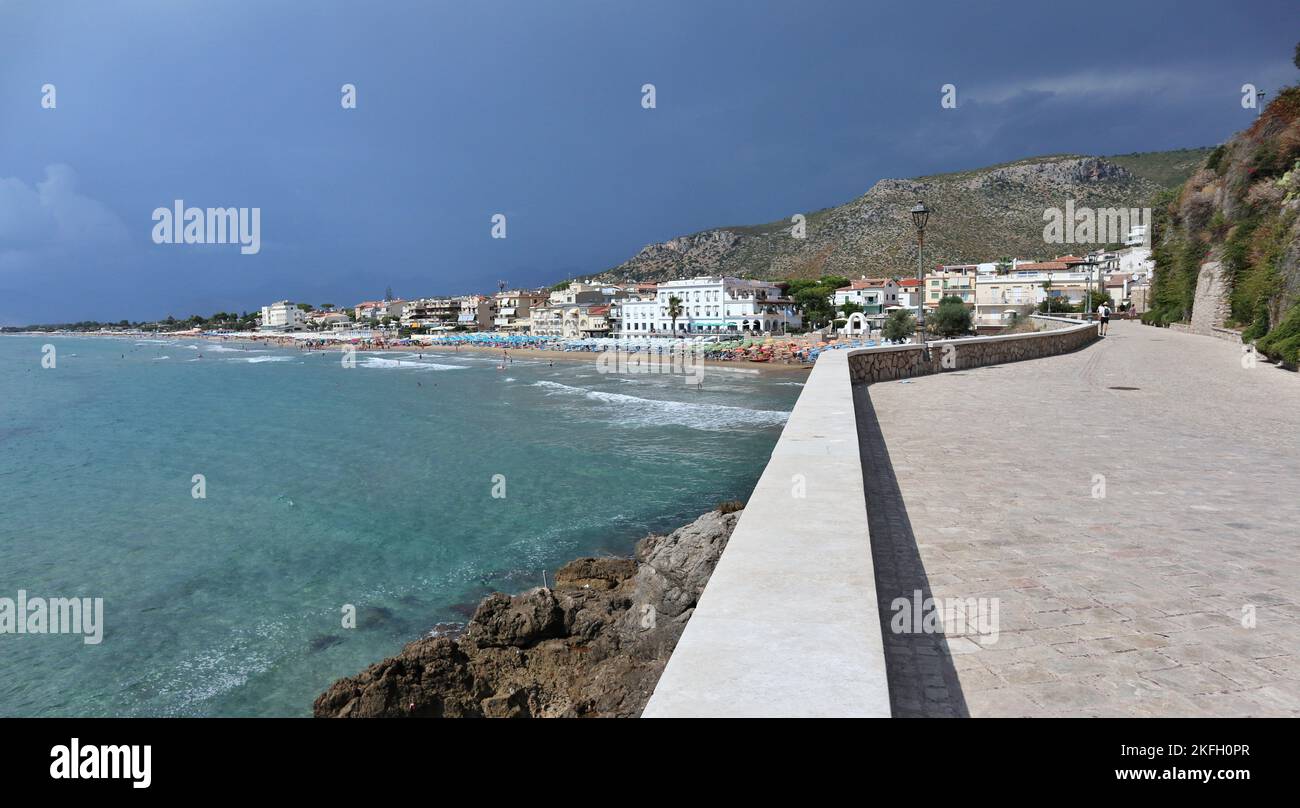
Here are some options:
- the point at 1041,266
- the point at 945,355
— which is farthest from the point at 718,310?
the point at 945,355

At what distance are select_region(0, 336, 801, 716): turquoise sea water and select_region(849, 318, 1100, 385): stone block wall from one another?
170 inches

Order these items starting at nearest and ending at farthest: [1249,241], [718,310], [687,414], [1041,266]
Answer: [1249,241] < [687,414] < [1041,266] < [718,310]

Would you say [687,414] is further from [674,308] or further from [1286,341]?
[674,308]

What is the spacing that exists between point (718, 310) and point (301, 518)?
245 ft

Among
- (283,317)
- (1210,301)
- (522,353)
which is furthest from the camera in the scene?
(283,317)

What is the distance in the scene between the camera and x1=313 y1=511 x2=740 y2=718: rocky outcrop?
26.2ft

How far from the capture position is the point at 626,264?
174250 mm

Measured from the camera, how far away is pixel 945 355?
1647cm

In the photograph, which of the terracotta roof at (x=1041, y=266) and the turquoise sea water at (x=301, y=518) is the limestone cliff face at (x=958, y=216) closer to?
the terracotta roof at (x=1041, y=266)

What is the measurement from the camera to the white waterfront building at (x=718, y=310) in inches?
3391

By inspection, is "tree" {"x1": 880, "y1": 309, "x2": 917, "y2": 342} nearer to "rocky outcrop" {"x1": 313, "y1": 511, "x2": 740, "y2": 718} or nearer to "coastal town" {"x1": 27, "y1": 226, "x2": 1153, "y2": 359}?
"coastal town" {"x1": 27, "y1": 226, "x2": 1153, "y2": 359}

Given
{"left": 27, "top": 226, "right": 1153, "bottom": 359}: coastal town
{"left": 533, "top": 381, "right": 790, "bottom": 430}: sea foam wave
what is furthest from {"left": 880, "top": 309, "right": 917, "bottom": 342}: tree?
{"left": 533, "top": 381, "right": 790, "bottom": 430}: sea foam wave
